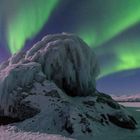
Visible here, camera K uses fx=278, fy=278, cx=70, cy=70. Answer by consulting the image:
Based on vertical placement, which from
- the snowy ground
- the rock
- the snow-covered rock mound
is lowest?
the snowy ground

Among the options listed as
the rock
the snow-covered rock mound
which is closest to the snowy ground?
the snow-covered rock mound

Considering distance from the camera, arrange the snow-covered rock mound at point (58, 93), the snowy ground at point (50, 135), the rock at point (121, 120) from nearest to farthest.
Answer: the snowy ground at point (50, 135), the snow-covered rock mound at point (58, 93), the rock at point (121, 120)

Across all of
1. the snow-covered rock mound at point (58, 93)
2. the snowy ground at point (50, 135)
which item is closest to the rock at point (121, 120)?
the snow-covered rock mound at point (58, 93)

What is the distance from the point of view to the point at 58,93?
74.3 ft

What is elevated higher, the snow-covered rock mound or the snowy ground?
the snow-covered rock mound

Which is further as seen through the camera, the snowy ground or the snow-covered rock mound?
the snow-covered rock mound

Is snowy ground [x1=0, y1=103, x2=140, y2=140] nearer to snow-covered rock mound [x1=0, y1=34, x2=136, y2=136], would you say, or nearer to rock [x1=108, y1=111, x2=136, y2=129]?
snow-covered rock mound [x1=0, y1=34, x2=136, y2=136]

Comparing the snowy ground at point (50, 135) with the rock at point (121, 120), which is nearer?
the snowy ground at point (50, 135)

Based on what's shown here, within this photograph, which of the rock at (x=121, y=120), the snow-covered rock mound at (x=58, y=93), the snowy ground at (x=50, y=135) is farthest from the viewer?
the rock at (x=121, y=120)

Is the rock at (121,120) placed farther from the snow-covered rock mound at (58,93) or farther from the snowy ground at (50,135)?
the snowy ground at (50,135)

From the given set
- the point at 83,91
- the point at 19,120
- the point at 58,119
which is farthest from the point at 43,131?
the point at 83,91

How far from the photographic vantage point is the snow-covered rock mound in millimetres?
19953

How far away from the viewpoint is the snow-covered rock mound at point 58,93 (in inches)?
786

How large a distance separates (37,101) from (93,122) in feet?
15.3
